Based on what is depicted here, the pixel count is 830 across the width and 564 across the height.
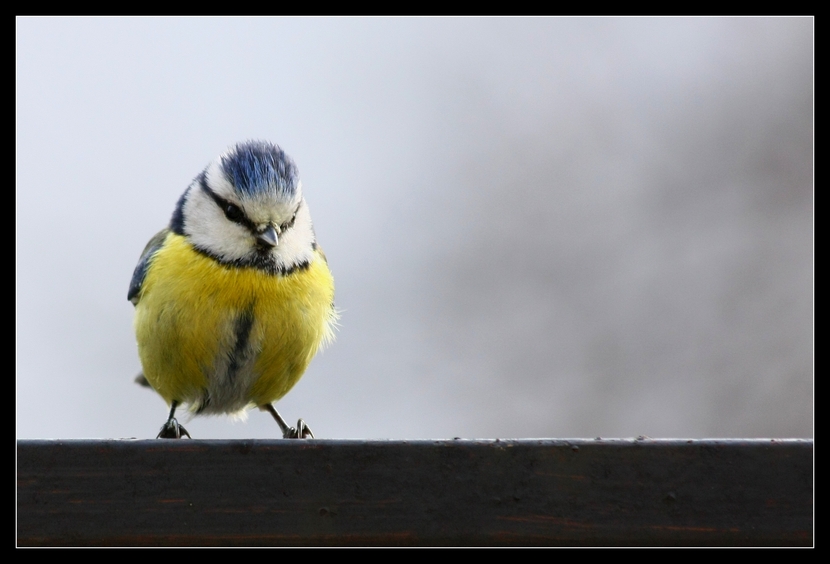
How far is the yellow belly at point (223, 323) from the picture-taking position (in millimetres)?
2613

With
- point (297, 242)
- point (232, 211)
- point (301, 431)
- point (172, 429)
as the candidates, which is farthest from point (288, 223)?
point (172, 429)

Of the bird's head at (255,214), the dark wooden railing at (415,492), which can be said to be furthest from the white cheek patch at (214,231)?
the dark wooden railing at (415,492)

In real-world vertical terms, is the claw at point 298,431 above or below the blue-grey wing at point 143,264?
below

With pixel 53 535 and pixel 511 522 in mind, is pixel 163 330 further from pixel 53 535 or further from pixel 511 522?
pixel 511 522

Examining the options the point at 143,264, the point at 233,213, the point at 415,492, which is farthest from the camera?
the point at 143,264

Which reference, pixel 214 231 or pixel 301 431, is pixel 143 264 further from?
pixel 301 431

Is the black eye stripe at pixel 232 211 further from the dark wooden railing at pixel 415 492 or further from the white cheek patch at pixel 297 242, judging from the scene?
the dark wooden railing at pixel 415 492

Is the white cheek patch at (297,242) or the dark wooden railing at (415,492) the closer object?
the dark wooden railing at (415,492)

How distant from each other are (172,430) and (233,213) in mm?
747

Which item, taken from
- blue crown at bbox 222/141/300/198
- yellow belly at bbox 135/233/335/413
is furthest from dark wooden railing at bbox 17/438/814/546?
blue crown at bbox 222/141/300/198

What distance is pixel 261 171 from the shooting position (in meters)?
2.70

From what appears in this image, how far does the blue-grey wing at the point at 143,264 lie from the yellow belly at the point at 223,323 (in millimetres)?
77

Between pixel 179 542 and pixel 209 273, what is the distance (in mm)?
993

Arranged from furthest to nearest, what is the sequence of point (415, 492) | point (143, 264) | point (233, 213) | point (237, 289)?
point (143, 264), point (233, 213), point (237, 289), point (415, 492)
